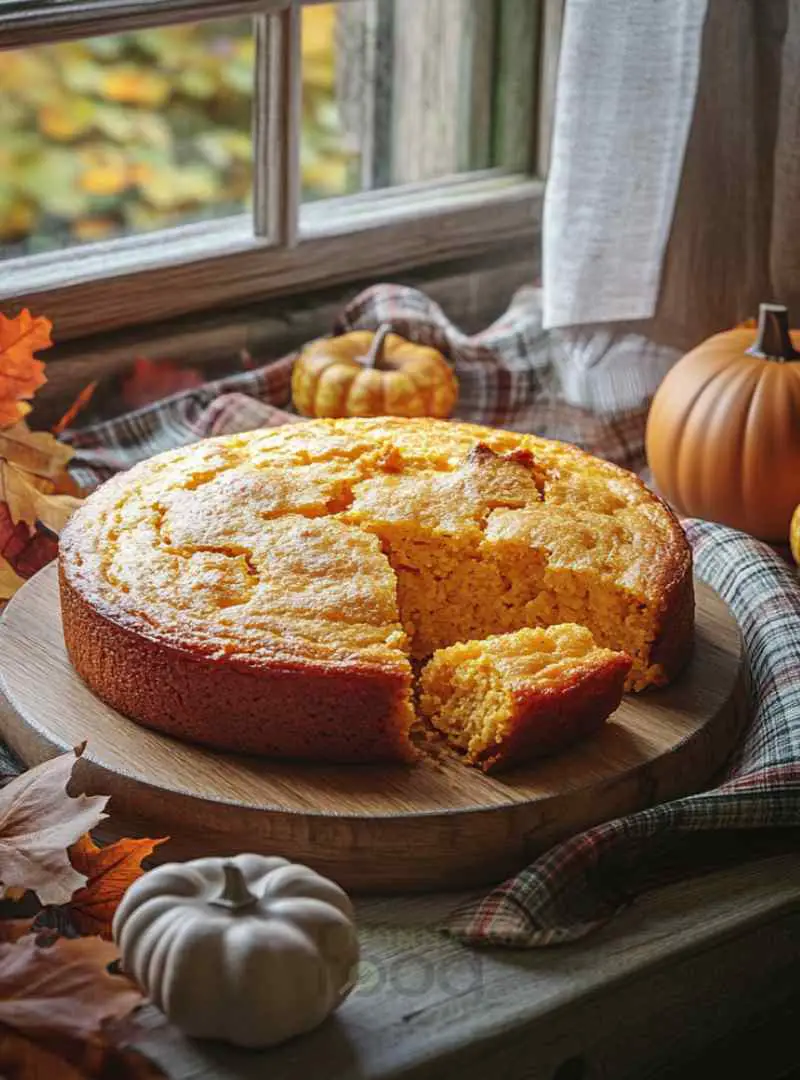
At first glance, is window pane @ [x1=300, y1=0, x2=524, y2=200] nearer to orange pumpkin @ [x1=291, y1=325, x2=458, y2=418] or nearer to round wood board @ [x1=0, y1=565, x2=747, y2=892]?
orange pumpkin @ [x1=291, y1=325, x2=458, y2=418]

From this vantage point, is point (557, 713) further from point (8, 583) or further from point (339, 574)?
point (8, 583)

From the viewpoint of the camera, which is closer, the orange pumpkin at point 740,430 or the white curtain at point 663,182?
the orange pumpkin at point 740,430

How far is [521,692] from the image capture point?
199 centimetres

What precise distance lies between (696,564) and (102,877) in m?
1.23

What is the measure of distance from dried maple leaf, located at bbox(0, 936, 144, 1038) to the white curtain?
2070mm

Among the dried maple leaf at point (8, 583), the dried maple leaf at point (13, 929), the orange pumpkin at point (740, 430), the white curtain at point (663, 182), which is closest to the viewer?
the dried maple leaf at point (13, 929)

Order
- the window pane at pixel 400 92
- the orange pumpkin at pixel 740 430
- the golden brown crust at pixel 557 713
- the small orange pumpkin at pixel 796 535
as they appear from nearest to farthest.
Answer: the golden brown crust at pixel 557 713 < the small orange pumpkin at pixel 796 535 < the orange pumpkin at pixel 740 430 < the window pane at pixel 400 92

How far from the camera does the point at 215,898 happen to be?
1641 mm

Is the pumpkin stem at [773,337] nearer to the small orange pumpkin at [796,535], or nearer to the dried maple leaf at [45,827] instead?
the small orange pumpkin at [796,535]

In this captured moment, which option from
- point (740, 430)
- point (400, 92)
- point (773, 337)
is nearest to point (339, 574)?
point (740, 430)

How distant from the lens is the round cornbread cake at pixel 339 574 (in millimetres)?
2002

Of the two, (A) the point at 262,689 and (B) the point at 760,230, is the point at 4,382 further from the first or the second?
(B) the point at 760,230

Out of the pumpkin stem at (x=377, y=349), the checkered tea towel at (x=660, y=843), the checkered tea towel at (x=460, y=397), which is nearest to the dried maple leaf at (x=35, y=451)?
the checkered tea towel at (x=460, y=397)

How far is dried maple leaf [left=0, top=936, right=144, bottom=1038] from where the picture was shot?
5.33 ft
